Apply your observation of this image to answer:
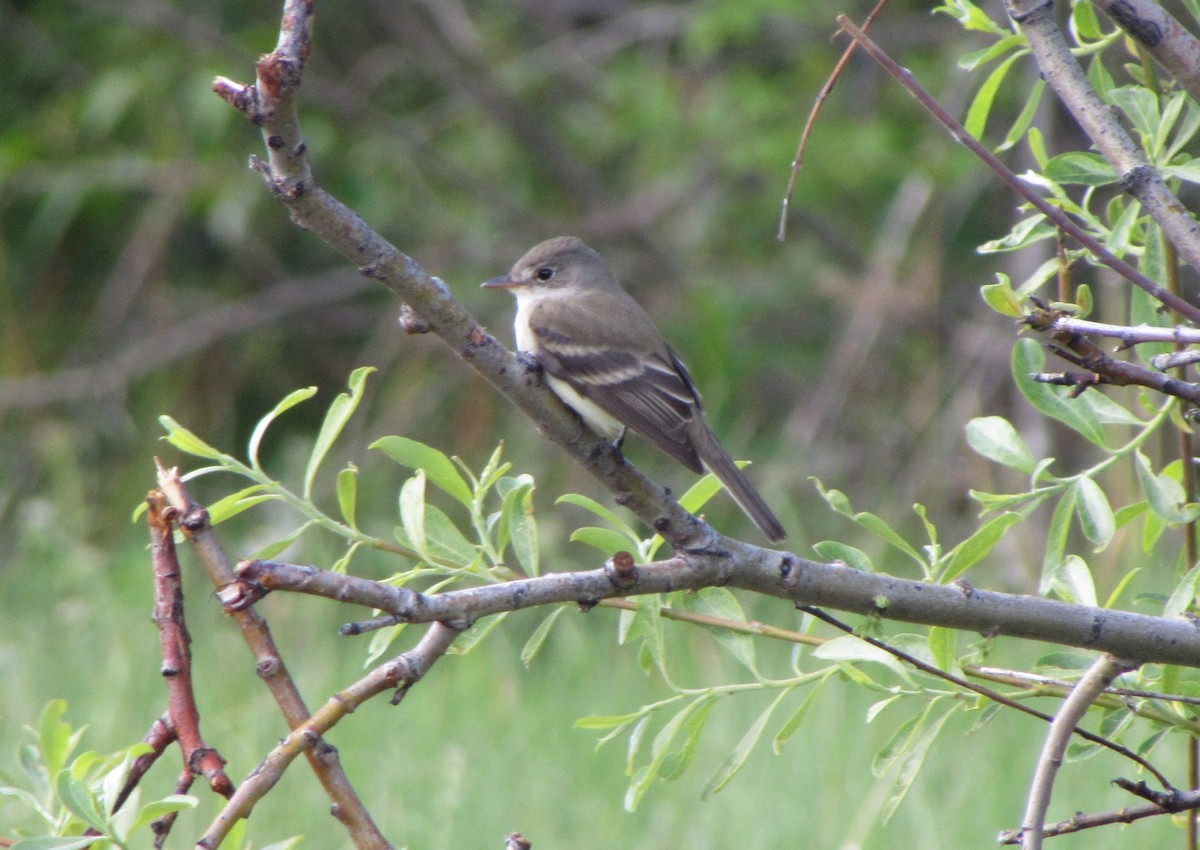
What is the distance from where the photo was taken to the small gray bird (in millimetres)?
3150

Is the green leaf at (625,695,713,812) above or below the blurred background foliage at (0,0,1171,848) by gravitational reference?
below

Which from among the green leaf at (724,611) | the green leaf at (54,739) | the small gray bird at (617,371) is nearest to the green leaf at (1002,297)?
the green leaf at (724,611)

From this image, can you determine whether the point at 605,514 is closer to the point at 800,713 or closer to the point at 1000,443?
the point at 800,713

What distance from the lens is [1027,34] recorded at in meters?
1.60

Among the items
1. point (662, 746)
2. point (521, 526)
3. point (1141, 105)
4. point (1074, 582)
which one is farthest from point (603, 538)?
point (1141, 105)

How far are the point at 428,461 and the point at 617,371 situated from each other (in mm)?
1935

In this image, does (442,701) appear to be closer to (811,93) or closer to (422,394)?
(422,394)

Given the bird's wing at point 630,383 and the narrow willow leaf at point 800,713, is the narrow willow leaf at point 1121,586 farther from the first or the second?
the bird's wing at point 630,383

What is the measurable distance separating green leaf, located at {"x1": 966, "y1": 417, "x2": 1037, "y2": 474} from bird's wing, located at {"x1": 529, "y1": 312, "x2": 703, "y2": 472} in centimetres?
142

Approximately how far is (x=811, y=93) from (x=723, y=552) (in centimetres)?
666

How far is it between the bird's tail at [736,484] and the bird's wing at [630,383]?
36 mm

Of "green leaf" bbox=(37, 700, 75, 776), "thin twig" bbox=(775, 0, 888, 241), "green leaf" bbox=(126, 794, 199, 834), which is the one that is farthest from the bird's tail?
"green leaf" bbox=(126, 794, 199, 834)

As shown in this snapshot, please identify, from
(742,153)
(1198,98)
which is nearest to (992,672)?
(1198,98)

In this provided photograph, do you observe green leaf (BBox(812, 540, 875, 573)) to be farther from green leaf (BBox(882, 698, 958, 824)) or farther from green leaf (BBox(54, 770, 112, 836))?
green leaf (BBox(54, 770, 112, 836))
